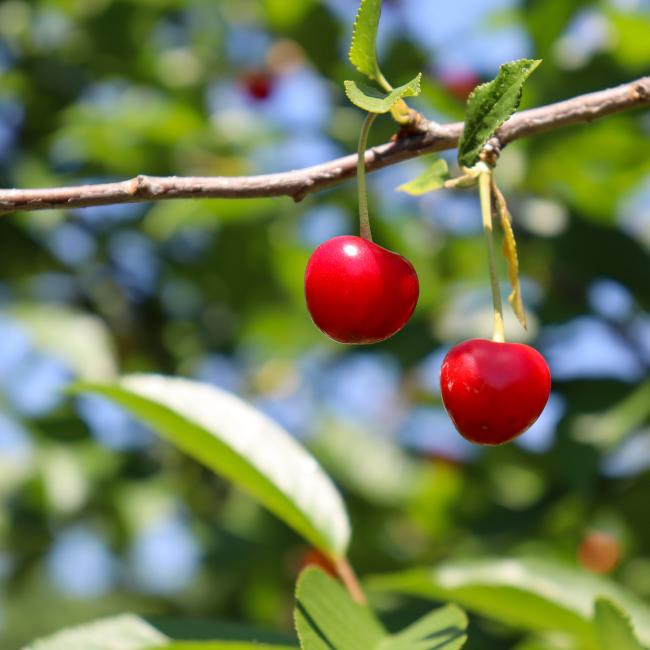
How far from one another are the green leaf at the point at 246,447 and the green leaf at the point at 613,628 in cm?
53

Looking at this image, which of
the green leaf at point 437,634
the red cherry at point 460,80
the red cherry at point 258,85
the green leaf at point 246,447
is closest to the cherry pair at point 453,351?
the green leaf at point 437,634

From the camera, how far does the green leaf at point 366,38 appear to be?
3.82 feet

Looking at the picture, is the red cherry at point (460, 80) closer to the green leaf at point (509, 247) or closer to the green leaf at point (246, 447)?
the green leaf at point (246, 447)

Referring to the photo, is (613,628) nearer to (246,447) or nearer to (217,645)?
(217,645)

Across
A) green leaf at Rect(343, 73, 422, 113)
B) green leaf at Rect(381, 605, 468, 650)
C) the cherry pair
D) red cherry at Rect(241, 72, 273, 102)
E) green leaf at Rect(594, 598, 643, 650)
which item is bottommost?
green leaf at Rect(594, 598, 643, 650)

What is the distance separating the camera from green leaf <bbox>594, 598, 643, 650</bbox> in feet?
4.07

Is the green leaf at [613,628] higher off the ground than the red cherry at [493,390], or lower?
lower

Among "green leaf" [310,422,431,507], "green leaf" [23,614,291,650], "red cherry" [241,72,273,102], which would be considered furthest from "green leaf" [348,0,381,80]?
"red cherry" [241,72,273,102]

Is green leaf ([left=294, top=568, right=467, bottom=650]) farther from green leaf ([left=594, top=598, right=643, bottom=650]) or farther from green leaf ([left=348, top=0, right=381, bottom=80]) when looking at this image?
green leaf ([left=348, top=0, right=381, bottom=80])

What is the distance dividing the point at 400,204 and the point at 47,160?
122 centimetres

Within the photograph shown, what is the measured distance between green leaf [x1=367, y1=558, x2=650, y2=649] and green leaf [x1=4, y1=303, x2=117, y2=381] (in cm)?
156

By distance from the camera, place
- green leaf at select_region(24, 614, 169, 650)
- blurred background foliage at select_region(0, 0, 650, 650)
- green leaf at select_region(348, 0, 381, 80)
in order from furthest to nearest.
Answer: blurred background foliage at select_region(0, 0, 650, 650) < green leaf at select_region(24, 614, 169, 650) < green leaf at select_region(348, 0, 381, 80)

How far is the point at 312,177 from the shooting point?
114 centimetres

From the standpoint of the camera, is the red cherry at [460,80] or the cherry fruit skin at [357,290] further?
the red cherry at [460,80]
